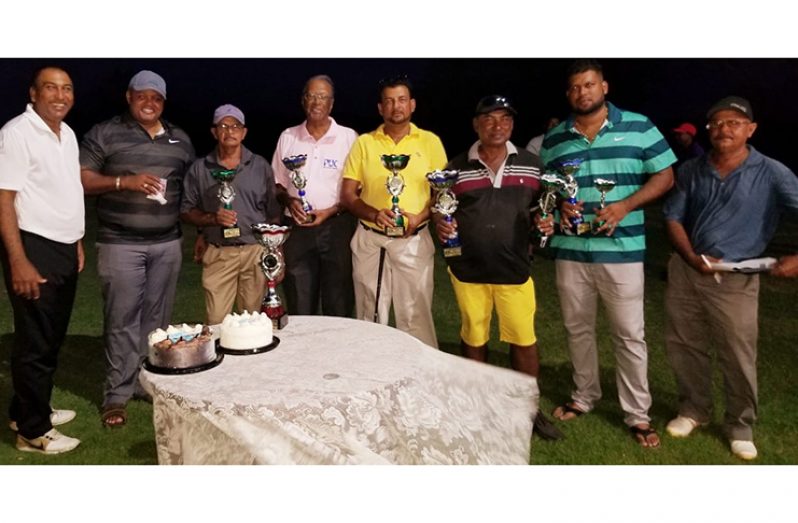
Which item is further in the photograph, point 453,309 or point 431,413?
point 453,309

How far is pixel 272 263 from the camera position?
3.40m

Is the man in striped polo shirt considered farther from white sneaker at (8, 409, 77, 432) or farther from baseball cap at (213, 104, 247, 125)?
white sneaker at (8, 409, 77, 432)

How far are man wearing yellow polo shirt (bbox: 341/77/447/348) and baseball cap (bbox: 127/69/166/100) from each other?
1.30 metres

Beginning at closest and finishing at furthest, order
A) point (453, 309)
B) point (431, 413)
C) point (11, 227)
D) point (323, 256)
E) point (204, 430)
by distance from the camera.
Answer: point (204, 430)
point (431, 413)
point (11, 227)
point (323, 256)
point (453, 309)

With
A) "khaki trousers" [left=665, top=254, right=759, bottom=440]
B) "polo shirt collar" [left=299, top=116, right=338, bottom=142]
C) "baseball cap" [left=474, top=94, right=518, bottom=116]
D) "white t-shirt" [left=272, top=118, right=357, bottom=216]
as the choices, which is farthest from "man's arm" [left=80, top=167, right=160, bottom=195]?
"khaki trousers" [left=665, top=254, right=759, bottom=440]

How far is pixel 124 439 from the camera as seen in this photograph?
4105mm

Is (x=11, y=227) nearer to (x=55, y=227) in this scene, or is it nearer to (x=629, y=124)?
(x=55, y=227)

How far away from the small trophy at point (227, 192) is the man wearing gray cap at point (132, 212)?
0.32 m

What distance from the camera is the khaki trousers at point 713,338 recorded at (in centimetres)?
374

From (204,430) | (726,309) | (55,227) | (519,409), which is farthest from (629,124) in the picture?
(55,227)

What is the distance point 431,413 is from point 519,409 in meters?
1.02

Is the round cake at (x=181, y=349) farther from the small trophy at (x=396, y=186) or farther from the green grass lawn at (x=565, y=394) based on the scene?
the small trophy at (x=396, y=186)

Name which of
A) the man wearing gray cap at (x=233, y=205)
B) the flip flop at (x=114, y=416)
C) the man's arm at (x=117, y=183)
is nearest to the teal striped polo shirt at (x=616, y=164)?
the man wearing gray cap at (x=233, y=205)

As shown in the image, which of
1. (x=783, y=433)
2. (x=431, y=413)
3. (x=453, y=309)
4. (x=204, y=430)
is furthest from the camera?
(x=453, y=309)
